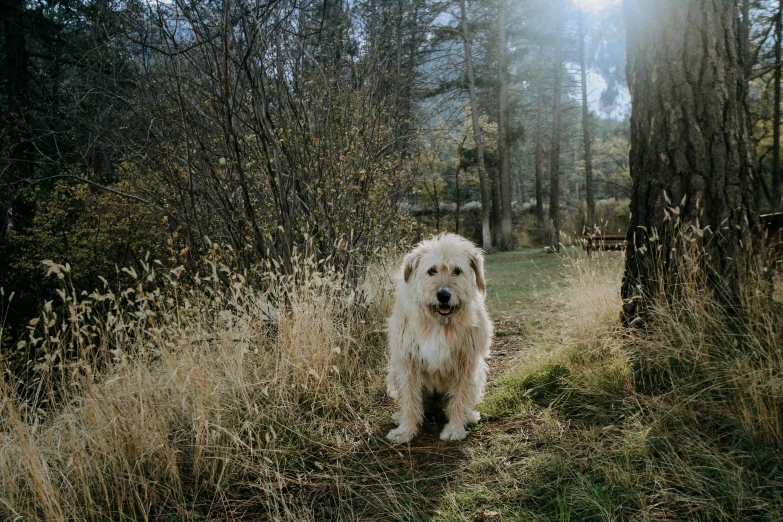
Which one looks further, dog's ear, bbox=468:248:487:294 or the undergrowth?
dog's ear, bbox=468:248:487:294

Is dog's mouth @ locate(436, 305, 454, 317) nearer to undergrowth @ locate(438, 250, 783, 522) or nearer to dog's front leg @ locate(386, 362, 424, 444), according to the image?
dog's front leg @ locate(386, 362, 424, 444)

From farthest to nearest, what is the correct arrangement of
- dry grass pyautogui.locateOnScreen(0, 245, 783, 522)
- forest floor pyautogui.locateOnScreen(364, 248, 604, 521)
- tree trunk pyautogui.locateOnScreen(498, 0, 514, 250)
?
1. tree trunk pyautogui.locateOnScreen(498, 0, 514, 250)
2. forest floor pyautogui.locateOnScreen(364, 248, 604, 521)
3. dry grass pyautogui.locateOnScreen(0, 245, 783, 522)

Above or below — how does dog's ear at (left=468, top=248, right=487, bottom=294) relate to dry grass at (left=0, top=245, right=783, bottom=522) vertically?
above

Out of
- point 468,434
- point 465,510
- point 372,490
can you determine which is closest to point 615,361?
point 468,434

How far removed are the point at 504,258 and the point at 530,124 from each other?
44.4ft

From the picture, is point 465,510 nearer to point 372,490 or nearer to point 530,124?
point 372,490

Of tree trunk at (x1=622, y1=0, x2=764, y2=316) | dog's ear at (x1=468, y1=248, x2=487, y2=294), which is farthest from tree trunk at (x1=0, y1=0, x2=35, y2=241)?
tree trunk at (x1=622, y1=0, x2=764, y2=316)

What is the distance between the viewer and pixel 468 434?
3.29 meters

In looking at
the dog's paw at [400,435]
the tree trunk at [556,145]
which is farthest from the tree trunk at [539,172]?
the dog's paw at [400,435]

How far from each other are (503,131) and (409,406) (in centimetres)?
1787

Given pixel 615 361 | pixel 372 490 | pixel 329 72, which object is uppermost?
pixel 329 72

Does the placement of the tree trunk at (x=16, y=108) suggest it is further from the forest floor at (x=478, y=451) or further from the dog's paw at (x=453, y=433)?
the dog's paw at (x=453, y=433)

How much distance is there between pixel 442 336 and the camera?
10.9ft

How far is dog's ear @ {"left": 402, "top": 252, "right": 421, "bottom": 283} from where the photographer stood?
138 inches
